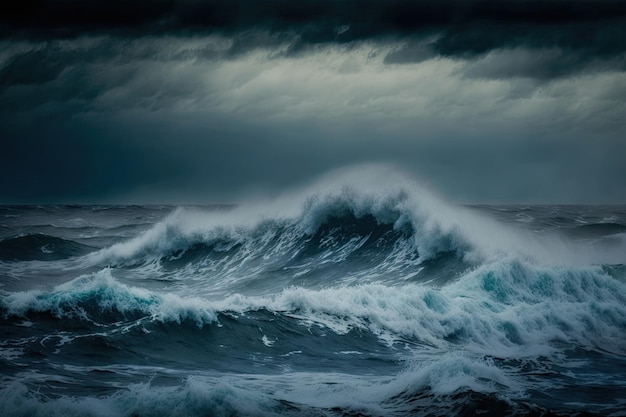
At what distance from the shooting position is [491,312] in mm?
16219

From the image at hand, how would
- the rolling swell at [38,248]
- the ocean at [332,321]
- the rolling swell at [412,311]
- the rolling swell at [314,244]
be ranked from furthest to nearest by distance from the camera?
the rolling swell at [38,248] → the rolling swell at [314,244] → the rolling swell at [412,311] → the ocean at [332,321]

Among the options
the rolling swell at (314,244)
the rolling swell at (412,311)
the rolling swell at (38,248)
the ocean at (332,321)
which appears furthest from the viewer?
the rolling swell at (38,248)

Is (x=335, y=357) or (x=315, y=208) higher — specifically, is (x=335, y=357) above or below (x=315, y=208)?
below

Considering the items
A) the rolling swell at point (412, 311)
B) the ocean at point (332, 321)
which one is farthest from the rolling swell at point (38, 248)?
the rolling swell at point (412, 311)

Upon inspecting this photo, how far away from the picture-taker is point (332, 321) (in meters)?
15.6

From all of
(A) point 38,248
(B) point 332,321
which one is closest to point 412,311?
(B) point 332,321

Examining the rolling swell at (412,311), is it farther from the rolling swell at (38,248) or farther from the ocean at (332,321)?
the rolling swell at (38,248)

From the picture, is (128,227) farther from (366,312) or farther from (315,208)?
(366,312)

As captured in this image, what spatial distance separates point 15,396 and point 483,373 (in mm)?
7554

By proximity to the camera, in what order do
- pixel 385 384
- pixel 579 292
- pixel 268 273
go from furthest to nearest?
pixel 268 273
pixel 579 292
pixel 385 384

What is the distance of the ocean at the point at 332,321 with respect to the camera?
32.1ft

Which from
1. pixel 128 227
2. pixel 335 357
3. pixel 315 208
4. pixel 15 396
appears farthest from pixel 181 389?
pixel 128 227

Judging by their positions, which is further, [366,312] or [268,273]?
[268,273]

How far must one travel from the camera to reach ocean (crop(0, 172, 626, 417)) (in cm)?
977
